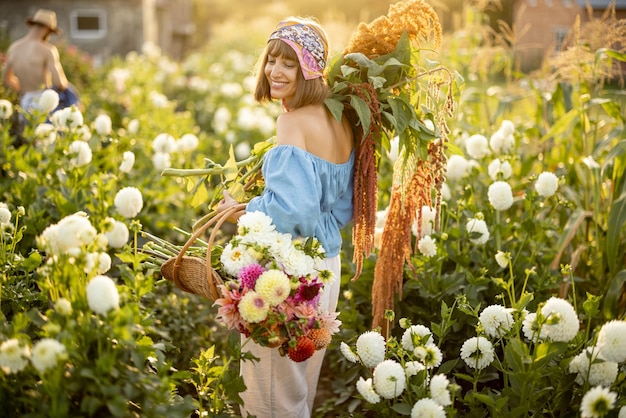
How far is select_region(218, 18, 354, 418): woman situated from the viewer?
8.42 ft

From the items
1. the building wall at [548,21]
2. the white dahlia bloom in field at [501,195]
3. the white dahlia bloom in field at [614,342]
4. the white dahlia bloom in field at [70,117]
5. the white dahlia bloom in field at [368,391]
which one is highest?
the building wall at [548,21]

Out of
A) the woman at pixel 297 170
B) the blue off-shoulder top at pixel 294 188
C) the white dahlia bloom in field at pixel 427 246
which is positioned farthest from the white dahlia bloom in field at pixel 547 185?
the blue off-shoulder top at pixel 294 188

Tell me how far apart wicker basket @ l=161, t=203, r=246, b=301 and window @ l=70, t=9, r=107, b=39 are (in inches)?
814

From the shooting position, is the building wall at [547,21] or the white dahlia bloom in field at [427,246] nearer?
the white dahlia bloom in field at [427,246]

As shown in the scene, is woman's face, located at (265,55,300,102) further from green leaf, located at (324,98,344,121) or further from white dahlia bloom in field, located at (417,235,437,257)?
white dahlia bloom in field, located at (417,235,437,257)

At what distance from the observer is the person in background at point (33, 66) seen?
6.50 metres

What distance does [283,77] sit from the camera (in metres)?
2.75

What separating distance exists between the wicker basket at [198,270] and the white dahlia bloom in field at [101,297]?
0.57 m

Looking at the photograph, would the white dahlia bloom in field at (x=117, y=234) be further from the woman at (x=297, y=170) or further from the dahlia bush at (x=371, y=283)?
the woman at (x=297, y=170)

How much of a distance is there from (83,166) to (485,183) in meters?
2.38

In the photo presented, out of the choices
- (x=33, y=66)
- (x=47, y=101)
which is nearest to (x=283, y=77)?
(x=47, y=101)

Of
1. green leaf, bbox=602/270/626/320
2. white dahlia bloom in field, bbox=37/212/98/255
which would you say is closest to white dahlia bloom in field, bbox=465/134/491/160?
green leaf, bbox=602/270/626/320

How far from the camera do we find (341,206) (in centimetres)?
299

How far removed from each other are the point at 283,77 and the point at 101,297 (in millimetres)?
1248
